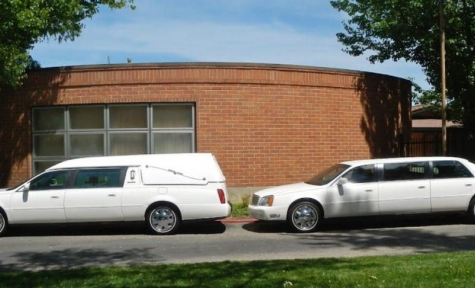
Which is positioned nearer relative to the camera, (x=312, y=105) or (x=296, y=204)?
(x=296, y=204)

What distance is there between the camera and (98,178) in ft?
43.5

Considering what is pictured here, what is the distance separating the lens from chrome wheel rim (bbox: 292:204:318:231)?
13.1 metres

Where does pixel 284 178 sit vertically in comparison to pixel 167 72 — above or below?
below

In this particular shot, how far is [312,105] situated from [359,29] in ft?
16.7

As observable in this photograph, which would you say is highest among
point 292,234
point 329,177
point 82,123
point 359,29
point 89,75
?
point 359,29

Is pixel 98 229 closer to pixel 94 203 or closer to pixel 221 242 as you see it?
pixel 94 203

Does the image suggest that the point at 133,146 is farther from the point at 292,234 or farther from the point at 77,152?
the point at 292,234

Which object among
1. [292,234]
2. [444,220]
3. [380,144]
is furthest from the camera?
[380,144]

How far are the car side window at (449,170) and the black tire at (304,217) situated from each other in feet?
8.69

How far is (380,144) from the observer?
19203 mm

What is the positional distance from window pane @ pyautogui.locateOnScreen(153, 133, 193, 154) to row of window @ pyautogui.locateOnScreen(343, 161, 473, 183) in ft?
17.2

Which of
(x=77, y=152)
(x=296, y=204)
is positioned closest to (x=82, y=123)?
(x=77, y=152)

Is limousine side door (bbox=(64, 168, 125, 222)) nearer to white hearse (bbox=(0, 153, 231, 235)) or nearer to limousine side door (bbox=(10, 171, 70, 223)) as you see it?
white hearse (bbox=(0, 153, 231, 235))

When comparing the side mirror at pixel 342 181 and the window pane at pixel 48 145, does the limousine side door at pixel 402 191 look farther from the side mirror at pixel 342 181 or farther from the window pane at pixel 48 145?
the window pane at pixel 48 145
